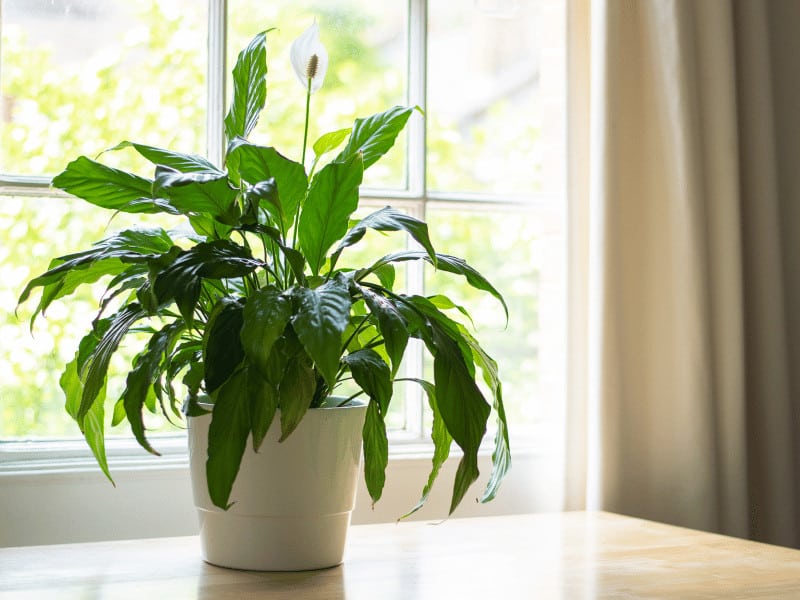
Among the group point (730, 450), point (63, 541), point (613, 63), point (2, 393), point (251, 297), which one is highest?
point (613, 63)

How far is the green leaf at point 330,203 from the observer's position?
1120mm

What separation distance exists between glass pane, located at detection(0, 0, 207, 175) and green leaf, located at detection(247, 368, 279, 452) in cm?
87

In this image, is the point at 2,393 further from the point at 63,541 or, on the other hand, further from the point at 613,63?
the point at 613,63

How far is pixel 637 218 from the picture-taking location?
1.89 m

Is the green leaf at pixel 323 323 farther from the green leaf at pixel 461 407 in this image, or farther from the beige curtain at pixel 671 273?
the beige curtain at pixel 671 273

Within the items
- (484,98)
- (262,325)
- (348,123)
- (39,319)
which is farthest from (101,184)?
(484,98)

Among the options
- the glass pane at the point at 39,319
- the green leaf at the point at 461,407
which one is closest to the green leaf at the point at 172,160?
the green leaf at the point at 461,407

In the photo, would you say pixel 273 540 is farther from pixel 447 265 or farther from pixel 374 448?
pixel 447 265

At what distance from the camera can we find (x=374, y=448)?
47.4 inches

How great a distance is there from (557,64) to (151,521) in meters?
1.23

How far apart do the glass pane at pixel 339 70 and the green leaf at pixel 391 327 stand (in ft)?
2.88

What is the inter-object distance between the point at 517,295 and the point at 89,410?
108 centimetres

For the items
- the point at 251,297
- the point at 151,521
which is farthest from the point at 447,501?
the point at 251,297

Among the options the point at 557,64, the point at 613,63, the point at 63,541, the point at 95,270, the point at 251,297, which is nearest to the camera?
the point at 251,297
